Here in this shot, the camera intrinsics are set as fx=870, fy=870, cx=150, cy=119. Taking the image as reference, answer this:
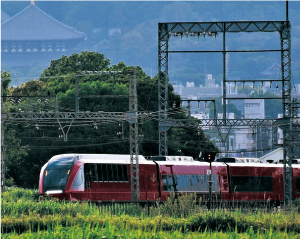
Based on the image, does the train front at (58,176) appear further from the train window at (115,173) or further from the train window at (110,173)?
the train window at (115,173)

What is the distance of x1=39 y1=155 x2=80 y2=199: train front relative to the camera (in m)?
48.0

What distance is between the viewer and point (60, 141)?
8325 cm

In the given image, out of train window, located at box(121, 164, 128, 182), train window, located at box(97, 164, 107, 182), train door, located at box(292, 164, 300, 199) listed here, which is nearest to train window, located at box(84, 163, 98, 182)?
train window, located at box(97, 164, 107, 182)

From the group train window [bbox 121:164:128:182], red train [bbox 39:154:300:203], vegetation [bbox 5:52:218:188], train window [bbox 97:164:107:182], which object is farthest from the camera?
vegetation [bbox 5:52:218:188]

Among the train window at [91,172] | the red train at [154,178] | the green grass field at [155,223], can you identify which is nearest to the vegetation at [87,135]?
the red train at [154,178]

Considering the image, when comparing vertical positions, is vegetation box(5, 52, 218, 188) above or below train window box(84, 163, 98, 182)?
above

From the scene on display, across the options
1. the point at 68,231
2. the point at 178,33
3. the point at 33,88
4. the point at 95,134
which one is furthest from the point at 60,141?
the point at 68,231

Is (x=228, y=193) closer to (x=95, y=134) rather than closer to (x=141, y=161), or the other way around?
(x=141, y=161)

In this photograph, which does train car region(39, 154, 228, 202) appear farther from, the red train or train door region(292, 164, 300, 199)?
train door region(292, 164, 300, 199)

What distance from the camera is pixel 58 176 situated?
4847 cm

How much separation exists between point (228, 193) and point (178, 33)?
1107cm

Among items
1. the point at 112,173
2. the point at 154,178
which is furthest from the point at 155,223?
the point at 154,178

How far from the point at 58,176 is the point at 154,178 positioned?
20.4 feet

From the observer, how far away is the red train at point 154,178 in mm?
48344
